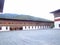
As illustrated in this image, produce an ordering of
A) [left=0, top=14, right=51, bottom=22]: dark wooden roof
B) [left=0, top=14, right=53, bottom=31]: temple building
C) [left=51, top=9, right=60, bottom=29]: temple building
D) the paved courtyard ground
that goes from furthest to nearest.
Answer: [left=51, top=9, right=60, bottom=29]: temple building
[left=0, top=14, right=51, bottom=22]: dark wooden roof
[left=0, top=14, right=53, bottom=31]: temple building
the paved courtyard ground

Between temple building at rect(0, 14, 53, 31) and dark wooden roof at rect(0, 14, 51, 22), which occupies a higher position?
dark wooden roof at rect(0, 14, 51, 22)

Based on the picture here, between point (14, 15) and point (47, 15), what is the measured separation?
133 cm

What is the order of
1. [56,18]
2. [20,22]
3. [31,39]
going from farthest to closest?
[56,18] → [20,22] → [31,39]

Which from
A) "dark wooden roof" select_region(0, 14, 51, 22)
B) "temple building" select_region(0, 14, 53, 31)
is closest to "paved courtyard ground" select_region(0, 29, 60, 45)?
"temple building" select_region(0, 14, 53, 31)

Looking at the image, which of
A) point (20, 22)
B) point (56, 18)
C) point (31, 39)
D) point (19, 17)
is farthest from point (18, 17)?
point (31, 39)

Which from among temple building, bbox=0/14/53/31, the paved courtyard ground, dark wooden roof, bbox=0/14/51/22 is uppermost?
dark wooden roof, bbox=0/14/51/22

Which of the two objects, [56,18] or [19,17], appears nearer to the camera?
[19,17]

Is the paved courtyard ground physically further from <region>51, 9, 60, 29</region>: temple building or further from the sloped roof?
<region>51, 9, 60, 29</region>: temple building

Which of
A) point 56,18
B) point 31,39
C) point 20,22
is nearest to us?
point 31,39

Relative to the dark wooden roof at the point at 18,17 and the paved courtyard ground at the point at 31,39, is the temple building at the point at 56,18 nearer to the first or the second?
the dark wooden roof at the point at 18,17

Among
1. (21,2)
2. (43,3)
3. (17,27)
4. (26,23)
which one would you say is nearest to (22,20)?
(26,23)

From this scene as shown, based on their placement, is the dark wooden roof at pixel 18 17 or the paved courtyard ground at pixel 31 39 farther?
the dark wooden roof at pixel 18 17

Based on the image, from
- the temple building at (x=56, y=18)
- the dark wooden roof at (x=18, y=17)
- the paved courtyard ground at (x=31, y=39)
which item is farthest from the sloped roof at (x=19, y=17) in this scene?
the paved courtyard ground at (x=31, y=39)

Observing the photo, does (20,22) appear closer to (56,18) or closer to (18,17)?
(18,17)
